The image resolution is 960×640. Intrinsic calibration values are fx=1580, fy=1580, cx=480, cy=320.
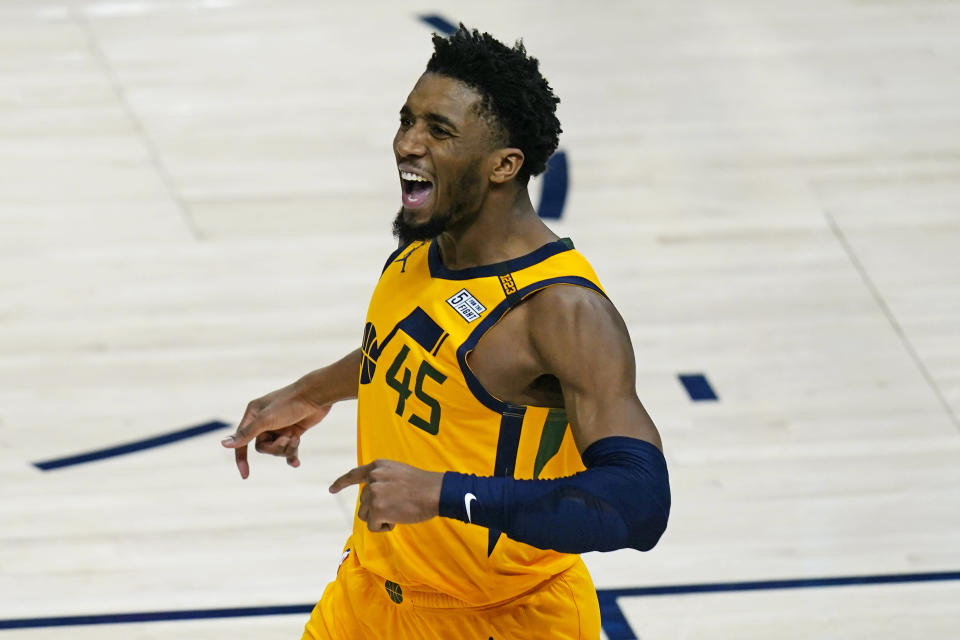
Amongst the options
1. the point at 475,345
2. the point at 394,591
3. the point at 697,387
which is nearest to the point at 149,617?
the point at 394,591

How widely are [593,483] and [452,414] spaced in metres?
0.47

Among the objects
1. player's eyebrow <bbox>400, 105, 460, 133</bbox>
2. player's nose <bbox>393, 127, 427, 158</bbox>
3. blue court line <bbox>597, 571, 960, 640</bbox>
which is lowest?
blue court line <bbox>597, 571, 960, 640</bbox>

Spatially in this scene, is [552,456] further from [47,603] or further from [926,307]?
[926,307]

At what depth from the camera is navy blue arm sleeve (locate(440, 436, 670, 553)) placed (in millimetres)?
2709

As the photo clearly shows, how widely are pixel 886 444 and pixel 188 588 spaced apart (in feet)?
8.41

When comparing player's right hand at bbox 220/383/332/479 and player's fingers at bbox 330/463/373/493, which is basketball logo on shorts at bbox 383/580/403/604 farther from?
player's fingers at bbox 330/463/373/493

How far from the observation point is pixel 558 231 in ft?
22.5

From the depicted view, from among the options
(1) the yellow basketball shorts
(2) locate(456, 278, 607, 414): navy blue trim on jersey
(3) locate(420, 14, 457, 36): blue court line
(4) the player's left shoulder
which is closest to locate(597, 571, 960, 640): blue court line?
(1) the yellow basketball shorts

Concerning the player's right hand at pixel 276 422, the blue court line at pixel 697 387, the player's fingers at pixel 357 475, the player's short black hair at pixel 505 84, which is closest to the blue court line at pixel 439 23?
Answer: the blue court line at pixel 697 387

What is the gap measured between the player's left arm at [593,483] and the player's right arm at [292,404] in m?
0.85

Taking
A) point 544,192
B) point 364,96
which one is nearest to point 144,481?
point 544,192

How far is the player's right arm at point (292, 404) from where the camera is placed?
3634 mm

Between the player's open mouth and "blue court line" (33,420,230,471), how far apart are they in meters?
2.77

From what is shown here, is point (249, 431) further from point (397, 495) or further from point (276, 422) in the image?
point (397, 495)
